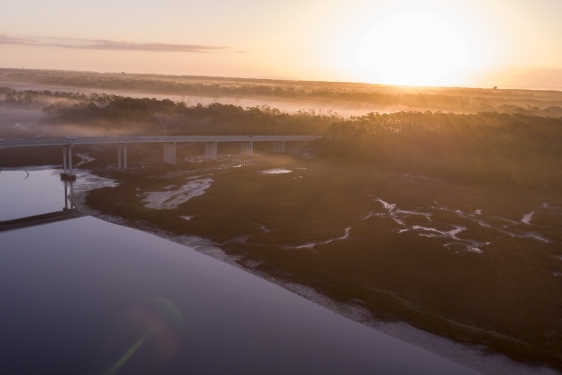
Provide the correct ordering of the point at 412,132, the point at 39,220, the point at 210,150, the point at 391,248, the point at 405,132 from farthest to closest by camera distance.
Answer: the point at 412,132 → the point at 405,132 → the point at 210,150 → the point at 39,220 → the point at 391,248

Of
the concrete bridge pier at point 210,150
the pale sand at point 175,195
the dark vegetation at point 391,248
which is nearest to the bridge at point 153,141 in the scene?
the concrete bridge pier at point 210,150

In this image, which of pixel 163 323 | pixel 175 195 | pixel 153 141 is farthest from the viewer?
pixel 153 141

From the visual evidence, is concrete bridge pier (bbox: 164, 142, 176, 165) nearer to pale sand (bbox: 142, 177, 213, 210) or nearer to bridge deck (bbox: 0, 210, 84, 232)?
pale sand (bbox: 142, 177, 213, 210)

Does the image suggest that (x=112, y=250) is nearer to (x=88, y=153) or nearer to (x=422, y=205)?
(x=422, y=205)

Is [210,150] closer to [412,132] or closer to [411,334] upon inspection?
[412,132]

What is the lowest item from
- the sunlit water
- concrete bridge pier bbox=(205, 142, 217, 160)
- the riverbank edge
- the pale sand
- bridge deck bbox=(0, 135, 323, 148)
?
the sunlit water

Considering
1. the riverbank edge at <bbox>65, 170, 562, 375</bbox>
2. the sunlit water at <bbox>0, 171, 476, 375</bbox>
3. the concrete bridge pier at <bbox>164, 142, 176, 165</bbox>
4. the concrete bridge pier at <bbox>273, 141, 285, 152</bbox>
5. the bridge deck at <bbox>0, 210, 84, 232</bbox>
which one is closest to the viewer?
the sunlit water at <bbox>0, 171, 476, 375</bbox>

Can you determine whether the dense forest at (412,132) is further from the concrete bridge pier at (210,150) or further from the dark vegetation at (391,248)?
the concrete bridge pier at (210,150)

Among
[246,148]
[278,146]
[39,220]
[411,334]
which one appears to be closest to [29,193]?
[39,220]

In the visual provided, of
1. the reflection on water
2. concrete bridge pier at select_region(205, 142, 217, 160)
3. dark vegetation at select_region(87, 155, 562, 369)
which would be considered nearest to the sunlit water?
dark vegetation at select_region(87, 155, 562, 369)
